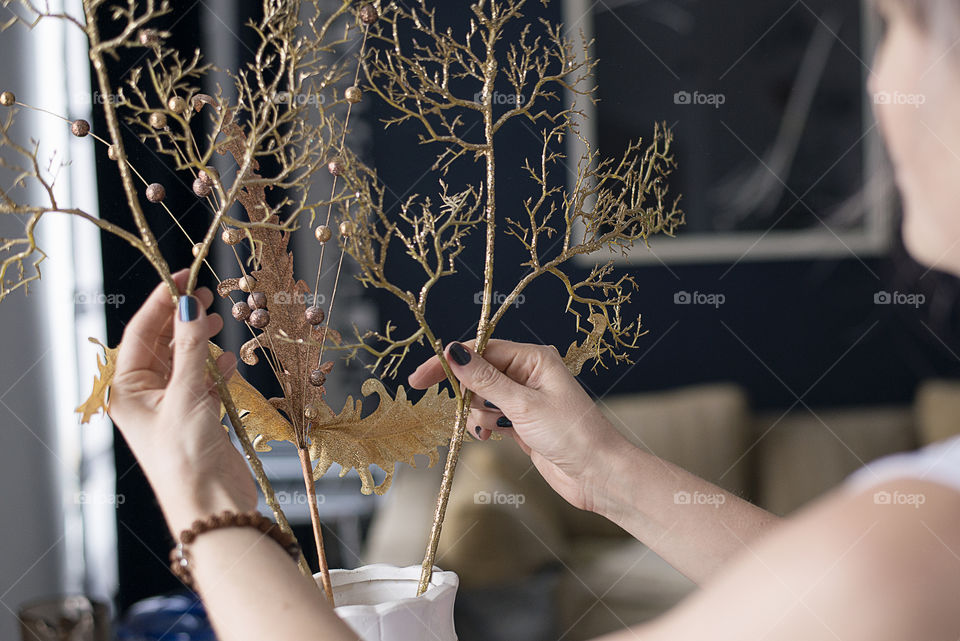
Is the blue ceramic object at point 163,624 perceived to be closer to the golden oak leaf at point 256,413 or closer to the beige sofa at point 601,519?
the golden oak leaf at point 256,413

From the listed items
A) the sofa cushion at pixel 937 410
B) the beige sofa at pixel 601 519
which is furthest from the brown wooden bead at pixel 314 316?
the sofa cushion at pixel 937 410

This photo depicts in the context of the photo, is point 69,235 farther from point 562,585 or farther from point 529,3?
point 562,585

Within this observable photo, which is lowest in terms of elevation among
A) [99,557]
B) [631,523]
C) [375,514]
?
[375,514]

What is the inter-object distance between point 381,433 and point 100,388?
7.7 inches

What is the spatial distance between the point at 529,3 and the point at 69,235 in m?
1.13

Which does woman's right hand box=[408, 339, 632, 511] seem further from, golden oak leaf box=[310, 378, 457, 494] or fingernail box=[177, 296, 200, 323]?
fingernail box=[177, 296, 200, 323]

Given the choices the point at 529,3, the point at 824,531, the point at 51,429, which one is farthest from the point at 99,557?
the point at 529,3

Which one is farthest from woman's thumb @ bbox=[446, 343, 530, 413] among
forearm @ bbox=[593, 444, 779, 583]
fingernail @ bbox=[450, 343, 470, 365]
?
forearm @ bbox=[593, 444, 779, 583]

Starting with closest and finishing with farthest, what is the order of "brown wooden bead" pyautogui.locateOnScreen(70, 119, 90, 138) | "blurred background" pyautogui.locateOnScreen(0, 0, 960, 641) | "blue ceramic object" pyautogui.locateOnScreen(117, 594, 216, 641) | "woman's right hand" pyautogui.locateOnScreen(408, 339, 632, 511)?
"brown wooden bead" pyautogui.locateOnScreen(70, 119, 90, 138)
"woman's right hand" pyautogui.locateOnScreen(408, 339, 632, 511)
"blue ceramic object" pyautogui.locateOnScreen(117, 594, 216, 641)
"blurred background" pyautogui.locateOnScreen(0, 0, 960, 641)

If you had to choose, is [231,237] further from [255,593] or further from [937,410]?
[937,410]

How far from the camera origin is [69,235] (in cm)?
132

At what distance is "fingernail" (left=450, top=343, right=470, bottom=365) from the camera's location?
Answer: 1.98 feet

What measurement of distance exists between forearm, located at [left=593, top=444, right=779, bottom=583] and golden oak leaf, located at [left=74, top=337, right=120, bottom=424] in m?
0.39

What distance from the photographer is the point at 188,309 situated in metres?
0.50
